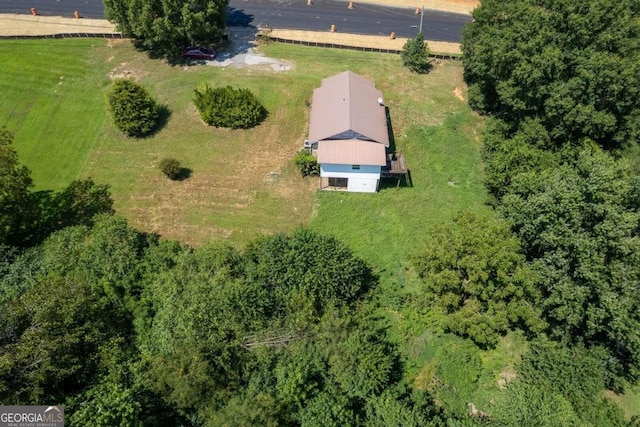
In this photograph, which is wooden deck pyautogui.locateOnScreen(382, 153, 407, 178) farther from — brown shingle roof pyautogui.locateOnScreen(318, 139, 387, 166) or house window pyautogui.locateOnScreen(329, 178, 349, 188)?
house window pyautogui.locateOnScreen(329, 178, 349, 188)

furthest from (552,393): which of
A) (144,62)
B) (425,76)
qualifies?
(144,62)

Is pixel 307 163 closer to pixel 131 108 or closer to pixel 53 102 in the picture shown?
pixel 131 108

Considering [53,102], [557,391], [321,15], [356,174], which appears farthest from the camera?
[321,15]

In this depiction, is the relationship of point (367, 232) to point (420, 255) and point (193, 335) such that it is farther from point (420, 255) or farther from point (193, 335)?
point (193, 335)

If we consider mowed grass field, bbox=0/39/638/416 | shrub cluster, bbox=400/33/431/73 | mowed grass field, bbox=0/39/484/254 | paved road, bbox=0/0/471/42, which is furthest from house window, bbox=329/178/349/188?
paved road, bbox=0/0/471/42

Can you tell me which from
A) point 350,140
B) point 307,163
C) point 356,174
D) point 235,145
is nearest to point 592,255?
point 356,174
